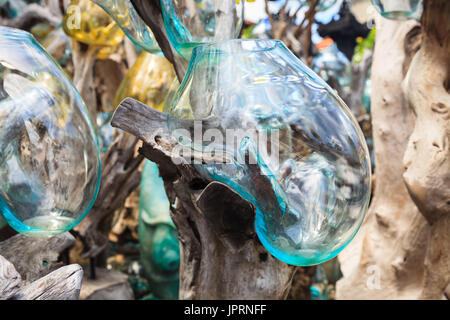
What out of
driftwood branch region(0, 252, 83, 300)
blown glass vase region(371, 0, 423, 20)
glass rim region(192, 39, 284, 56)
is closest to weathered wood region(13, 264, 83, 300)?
driftwood branch region(0, 252, 83, 300)

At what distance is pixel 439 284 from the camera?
4.07 feet

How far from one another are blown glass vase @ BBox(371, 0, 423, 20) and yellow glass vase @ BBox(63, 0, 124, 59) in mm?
585

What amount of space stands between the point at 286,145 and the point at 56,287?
1.01 feet

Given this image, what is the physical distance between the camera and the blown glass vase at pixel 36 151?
24.0 inches

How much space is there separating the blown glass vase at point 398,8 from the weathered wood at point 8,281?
Answer: 0.86 meters

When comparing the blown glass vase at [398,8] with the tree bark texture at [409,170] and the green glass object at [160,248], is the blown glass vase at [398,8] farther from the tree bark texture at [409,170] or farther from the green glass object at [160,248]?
the green glass object at [160,248]

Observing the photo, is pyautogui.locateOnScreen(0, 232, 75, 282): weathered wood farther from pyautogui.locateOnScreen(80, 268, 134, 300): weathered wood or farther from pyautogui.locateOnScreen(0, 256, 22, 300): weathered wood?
pyautogui.locateOnScreen(80, 268, 134, 300): weathered wood

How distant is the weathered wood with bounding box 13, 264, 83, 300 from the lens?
0.56m

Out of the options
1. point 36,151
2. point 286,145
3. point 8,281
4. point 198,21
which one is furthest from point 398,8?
point 8,281

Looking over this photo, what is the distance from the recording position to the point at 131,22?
87 cm

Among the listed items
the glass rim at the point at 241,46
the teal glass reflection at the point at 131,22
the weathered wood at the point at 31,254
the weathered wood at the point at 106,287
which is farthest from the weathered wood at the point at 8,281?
the weathered wood at the point at 106,287
